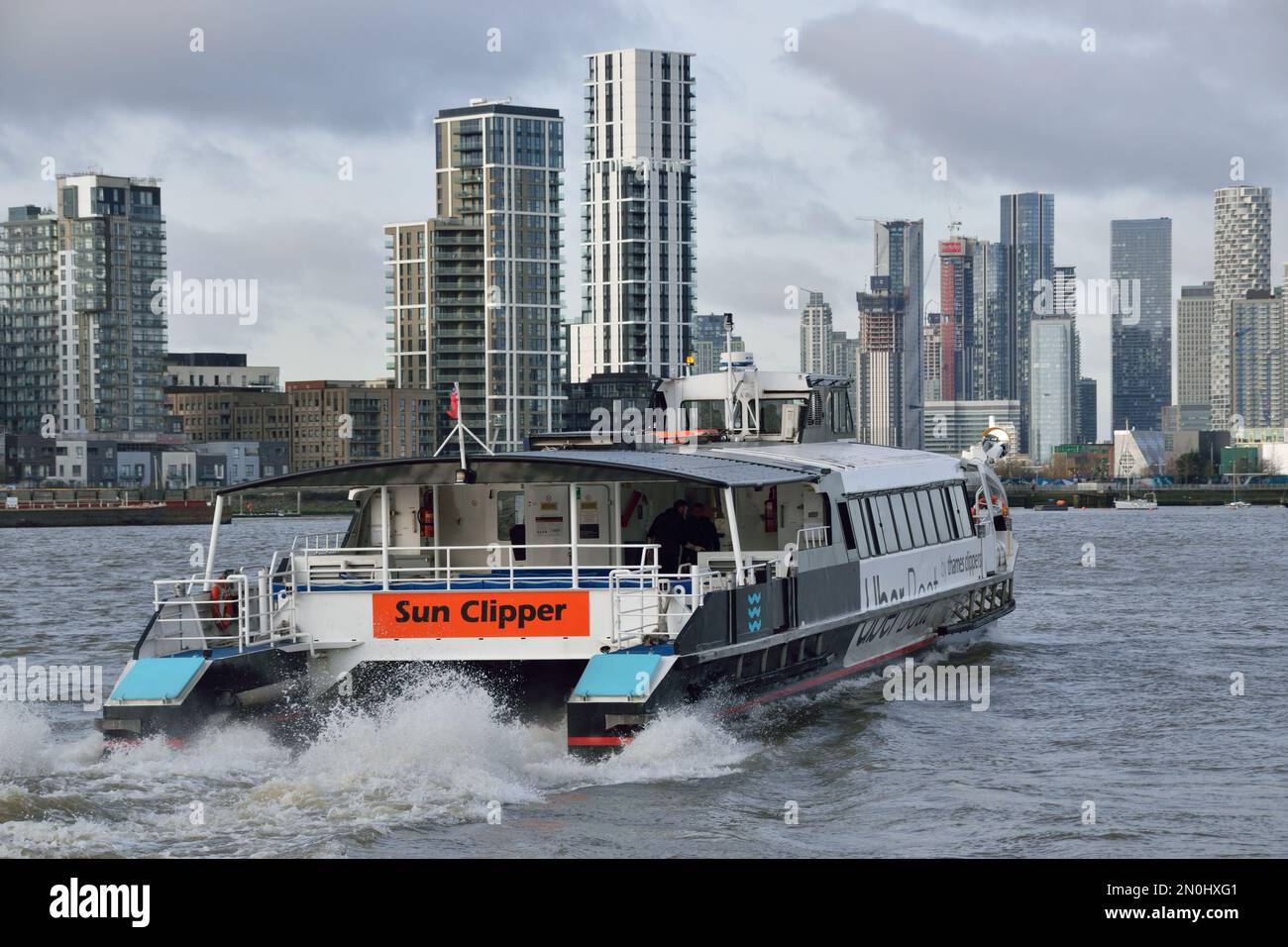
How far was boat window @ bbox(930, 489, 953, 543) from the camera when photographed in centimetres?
2894

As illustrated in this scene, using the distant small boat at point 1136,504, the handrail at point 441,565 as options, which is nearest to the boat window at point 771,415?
the handrail at point 441,565

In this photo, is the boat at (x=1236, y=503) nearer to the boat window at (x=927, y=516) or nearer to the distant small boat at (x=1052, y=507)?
the distant small boat at (x=1052, y=507)

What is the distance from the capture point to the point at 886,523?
25828 millimetres

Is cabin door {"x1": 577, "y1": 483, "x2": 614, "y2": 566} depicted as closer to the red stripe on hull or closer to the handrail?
the handrail

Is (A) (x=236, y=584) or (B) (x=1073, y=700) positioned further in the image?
(B) (x=1073, y=700)

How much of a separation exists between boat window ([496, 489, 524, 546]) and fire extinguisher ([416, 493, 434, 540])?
2.75 feet

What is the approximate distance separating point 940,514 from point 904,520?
258 cm

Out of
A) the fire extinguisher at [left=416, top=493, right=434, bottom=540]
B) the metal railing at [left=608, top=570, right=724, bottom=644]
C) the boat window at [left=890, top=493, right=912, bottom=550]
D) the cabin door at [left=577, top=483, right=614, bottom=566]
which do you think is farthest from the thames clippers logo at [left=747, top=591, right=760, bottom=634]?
the boat window at [left=890, top=493, right=912, bottom=550]

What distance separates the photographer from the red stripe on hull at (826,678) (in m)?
20.2
